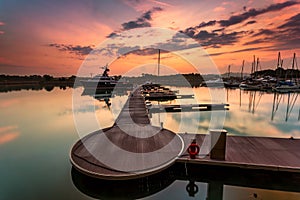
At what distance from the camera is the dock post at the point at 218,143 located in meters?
4.11

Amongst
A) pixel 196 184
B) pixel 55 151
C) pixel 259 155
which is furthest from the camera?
pixel 55 151

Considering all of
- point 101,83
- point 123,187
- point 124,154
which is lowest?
point 123,187

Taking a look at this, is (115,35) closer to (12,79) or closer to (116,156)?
(116,156)

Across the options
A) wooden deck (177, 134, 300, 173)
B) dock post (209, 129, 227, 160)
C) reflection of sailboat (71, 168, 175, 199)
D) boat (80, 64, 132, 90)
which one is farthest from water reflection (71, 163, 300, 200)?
boat (80, 64, 132, 90)

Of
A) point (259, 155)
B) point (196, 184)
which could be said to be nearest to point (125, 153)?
point (196, 184)

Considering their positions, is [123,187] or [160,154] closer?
Answer: [123,187]

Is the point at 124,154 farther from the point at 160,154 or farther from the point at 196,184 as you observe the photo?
the point at 196,184

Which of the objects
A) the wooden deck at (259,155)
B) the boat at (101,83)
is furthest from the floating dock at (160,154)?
the boat at (101,83)

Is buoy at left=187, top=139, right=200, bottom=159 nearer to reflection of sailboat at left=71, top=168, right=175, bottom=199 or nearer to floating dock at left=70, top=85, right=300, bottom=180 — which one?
floating dock at left=70, top=85, right=300, bottom=180

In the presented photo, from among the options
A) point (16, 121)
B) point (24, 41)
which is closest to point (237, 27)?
point (16, 121)

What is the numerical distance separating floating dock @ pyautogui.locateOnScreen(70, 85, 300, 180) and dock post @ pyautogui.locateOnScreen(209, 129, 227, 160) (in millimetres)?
49

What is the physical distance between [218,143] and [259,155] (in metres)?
1.18

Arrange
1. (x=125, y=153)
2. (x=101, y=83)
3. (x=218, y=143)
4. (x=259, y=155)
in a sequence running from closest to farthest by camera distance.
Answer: (x=218, y=143) → (x=259, y=155) → (x=125, y=153) → (x=101, y=83)

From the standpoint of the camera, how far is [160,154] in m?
4.54
